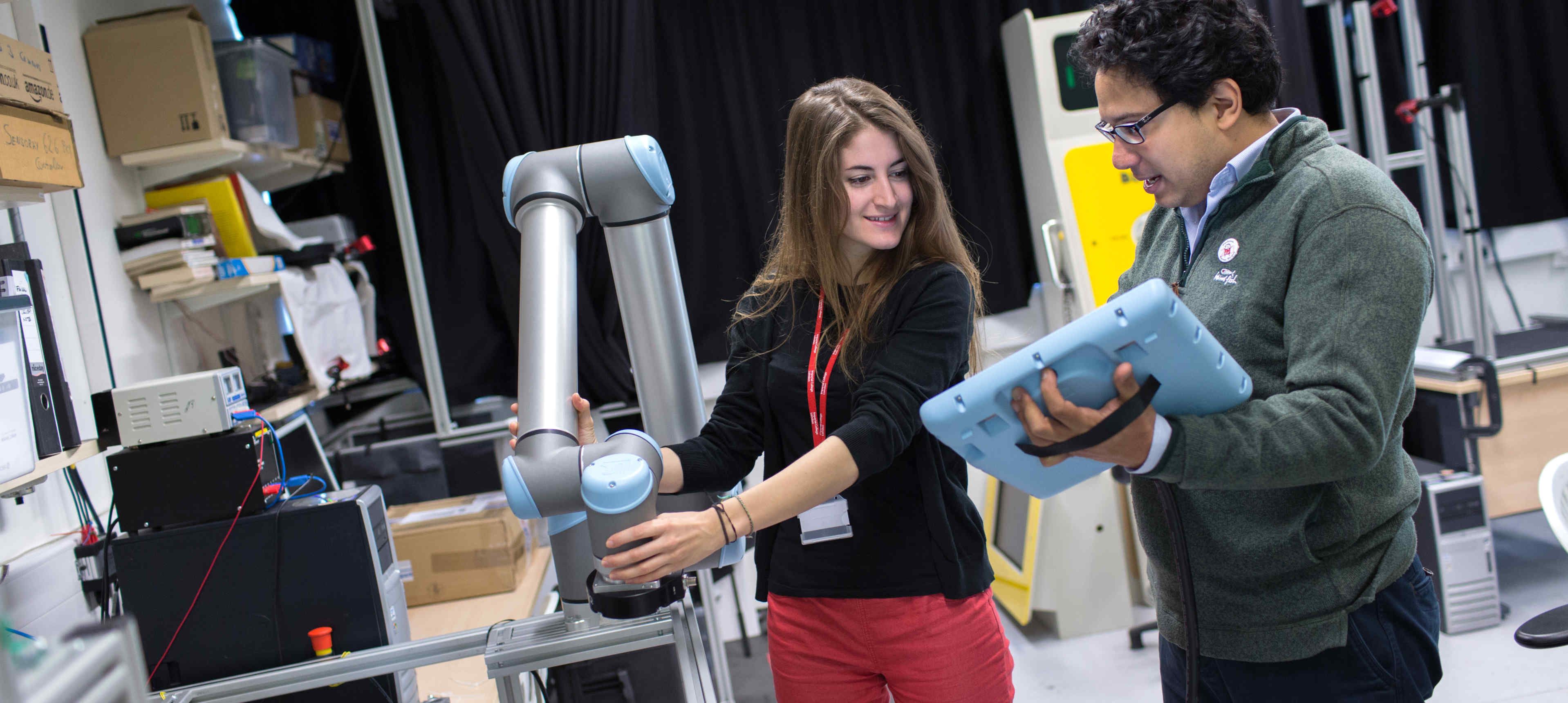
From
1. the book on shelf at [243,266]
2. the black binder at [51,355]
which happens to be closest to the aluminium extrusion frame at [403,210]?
the book on shelf at [243,266]

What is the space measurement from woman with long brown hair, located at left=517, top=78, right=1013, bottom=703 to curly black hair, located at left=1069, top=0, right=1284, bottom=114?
1.06 feet

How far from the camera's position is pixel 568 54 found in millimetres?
2955

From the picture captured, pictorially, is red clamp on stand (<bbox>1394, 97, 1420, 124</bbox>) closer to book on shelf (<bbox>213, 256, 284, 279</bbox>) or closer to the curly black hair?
the curly black hair

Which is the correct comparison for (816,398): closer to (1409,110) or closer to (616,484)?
(616,484)

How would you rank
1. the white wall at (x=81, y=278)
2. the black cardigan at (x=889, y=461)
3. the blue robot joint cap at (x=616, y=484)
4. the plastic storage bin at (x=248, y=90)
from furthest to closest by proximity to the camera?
the plastic storage bin at (x=248, y=90)
the white wall at (x=81, y=278)
the black cardigan at (x=889, y=461)
the blue robot joint cap at (x=616, y=484)

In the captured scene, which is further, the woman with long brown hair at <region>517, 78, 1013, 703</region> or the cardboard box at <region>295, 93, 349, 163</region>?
the cardboard box at <region>295, 93, 349, 163</region>

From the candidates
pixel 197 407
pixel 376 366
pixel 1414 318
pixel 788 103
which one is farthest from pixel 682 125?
pixel 1414 318

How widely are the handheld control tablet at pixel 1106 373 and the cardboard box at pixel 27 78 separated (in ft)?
5.19

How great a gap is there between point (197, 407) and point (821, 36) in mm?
2339

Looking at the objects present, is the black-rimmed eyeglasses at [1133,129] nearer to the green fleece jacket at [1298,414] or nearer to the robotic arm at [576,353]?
the green fleece jacket at [1298,414]

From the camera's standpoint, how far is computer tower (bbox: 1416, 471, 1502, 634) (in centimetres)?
269

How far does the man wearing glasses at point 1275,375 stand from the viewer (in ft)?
2.77

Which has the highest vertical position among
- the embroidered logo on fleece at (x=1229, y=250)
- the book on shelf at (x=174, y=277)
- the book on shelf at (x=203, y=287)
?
the book on shelf at (x=174, y=277)

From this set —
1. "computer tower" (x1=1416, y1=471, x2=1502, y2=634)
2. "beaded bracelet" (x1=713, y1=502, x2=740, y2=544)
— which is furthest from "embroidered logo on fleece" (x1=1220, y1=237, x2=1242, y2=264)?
"computer tower" (x1=1416, y1=471, x2=1502, y2=634)
